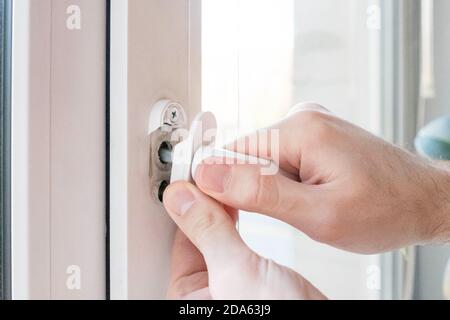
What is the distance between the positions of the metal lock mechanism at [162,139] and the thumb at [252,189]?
0.04 meters

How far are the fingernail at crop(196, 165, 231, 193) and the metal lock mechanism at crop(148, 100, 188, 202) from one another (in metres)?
0.04

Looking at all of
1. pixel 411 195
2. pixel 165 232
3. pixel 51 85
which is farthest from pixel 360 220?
pixel 51 85

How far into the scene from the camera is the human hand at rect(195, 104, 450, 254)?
0.38 m

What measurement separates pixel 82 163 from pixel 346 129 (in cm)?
25

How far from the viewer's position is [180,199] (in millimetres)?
374

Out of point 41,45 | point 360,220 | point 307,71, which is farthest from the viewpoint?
point 307,71

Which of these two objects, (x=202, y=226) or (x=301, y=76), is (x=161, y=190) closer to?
(x=202, y=226)

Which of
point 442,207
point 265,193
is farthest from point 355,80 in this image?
point 265,193

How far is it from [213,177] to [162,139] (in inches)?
2.5

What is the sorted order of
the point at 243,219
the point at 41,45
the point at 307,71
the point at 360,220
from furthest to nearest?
the point at 307,71, the point at 243,219, the point at 360,220, the point at 41,45

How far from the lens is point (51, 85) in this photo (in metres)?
0.33
